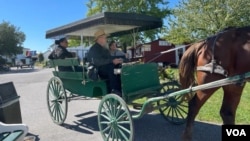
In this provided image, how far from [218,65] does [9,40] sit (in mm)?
51467

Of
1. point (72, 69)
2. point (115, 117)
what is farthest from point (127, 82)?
point (72, 69)

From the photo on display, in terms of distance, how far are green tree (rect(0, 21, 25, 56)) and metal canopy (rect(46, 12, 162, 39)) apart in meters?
47.1

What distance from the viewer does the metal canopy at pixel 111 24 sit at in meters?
5.32

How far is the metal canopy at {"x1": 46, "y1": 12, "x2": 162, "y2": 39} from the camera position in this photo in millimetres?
5324

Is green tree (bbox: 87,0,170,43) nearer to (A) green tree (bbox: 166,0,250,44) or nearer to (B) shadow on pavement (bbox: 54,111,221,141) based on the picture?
(A) green tree (bbox: 166,0,250,44)

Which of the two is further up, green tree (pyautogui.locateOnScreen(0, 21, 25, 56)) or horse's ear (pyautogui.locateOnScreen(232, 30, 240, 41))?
green tree (pyautogui.locateOnScreen(0, 21, 25, 56))

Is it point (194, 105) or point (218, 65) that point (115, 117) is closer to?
point (194, 105)

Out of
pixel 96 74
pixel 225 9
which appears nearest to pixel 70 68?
pixel 96 74

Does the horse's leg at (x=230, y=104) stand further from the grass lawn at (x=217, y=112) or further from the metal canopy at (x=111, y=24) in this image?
the metal canopy at (x=111, y=24)

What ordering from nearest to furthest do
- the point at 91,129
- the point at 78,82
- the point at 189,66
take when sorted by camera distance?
the point at 189,66 → the point at 91,129 → the point at 78,82

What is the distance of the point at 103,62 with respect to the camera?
18.8ft

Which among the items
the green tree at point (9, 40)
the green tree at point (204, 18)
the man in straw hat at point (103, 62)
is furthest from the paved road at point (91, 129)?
the green tree at point (9, 40)

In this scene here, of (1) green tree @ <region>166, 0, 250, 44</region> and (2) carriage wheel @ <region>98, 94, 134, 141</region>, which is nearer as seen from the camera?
(2) carriage wheel @ <region>98, 94, 134, 141</region>

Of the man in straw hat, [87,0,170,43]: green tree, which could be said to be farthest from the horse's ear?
[87,0,170,43]: green tree
